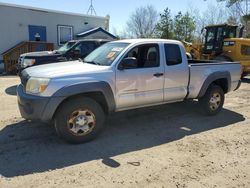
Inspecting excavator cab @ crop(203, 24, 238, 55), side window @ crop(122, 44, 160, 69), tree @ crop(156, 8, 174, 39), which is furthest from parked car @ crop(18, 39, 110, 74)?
tree @ crop(156, 8, 174, 39)

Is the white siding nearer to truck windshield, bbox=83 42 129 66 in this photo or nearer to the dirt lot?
the dirt lot

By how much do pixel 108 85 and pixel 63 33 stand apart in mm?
14919

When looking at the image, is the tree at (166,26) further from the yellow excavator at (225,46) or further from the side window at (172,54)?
the side window at (172,54)

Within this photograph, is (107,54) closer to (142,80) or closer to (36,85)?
(142,80)

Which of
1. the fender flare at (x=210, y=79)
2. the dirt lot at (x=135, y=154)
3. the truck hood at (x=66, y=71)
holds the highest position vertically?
the truck hood at (x=66, y=71)

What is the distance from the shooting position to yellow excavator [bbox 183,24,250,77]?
13.3 m

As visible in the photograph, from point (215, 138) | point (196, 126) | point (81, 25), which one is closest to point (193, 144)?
point (215, 138)

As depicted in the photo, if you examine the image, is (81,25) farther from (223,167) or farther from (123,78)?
(223,167)

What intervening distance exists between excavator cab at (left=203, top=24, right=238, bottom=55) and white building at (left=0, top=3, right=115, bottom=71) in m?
8.11

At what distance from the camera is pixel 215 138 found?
5.31m

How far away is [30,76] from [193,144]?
10.4ft

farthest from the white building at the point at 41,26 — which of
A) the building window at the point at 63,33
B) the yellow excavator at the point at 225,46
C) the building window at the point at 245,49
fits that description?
the building window at the point at 245,49

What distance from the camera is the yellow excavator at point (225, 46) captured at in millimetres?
13320

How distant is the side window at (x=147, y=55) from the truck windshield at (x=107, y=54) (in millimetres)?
294
